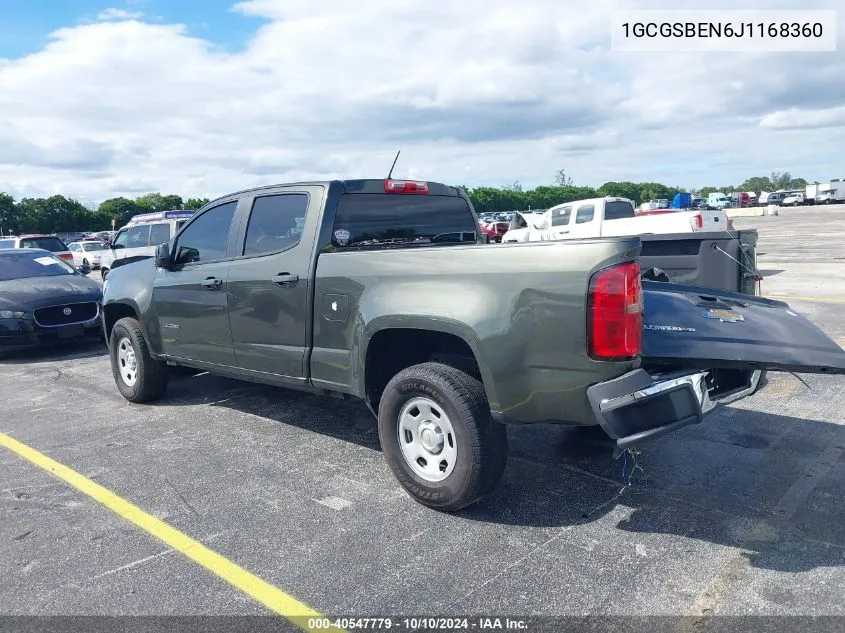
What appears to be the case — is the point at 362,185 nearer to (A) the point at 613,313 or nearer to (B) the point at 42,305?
(A) the point at 613,313

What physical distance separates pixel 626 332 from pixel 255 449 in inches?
116

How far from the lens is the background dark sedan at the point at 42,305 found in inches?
352

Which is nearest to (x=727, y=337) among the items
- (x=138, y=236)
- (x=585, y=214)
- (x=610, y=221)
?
(x=610, y=221)

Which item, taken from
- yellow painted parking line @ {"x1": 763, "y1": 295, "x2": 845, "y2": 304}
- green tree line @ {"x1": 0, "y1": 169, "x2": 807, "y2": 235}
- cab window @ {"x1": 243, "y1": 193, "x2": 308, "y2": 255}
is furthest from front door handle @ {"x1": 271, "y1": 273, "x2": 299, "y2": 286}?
green tree line @ {"x1": 0, "y1": 169, "x2": 807, "y2": 235}

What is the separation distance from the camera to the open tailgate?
3.62 m

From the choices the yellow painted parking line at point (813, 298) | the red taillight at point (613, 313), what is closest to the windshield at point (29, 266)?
the red taillight at point (613, 313)

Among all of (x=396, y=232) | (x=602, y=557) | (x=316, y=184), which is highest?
(x=316, y=184)

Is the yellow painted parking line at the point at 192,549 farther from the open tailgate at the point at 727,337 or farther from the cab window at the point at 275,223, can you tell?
the open tailgate at the point at 727,337

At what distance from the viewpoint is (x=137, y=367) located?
6309 mm

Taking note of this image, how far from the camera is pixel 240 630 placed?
2863 millimetres

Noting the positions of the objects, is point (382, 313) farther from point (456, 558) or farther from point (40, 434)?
point (40, 434)

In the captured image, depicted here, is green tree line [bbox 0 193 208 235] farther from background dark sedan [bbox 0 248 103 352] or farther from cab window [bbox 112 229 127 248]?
background dark sedan [bbox 0 248 103 352]

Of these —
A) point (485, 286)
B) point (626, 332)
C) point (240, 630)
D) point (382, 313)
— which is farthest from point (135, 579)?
point (626, 332)

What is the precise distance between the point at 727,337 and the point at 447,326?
1.51 metres
